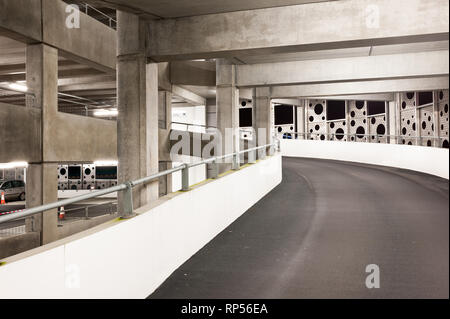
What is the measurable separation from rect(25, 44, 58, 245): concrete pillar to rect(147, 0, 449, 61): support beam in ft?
14.8

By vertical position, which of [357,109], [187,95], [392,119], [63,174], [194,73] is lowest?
[63,174]

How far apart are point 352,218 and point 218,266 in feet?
11.8

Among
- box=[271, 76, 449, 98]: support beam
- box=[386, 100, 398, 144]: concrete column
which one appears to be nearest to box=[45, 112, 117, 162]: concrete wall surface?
box=[271, 76, 449, 98]: support beam

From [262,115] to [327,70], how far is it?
21.6 feet

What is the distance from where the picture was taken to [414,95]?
66.9 ft

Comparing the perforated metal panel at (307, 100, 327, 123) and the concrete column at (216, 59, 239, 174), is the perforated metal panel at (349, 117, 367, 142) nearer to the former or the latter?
the perforated metal panel at (307, 100, 327, 123)

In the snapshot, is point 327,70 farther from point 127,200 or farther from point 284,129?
point 284,129

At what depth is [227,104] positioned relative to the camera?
1554 cm

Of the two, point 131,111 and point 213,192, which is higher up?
point 131,111

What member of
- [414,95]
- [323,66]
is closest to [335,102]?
[414,95]

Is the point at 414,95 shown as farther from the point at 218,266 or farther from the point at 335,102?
the point at 218,266

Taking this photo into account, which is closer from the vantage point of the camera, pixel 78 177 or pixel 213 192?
pixel 213 192

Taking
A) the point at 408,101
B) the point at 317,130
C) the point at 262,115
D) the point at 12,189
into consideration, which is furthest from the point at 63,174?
the point at 408,101
